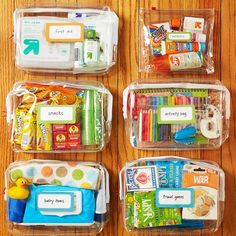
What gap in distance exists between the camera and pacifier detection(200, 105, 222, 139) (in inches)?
47.8

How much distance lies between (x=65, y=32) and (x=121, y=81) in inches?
6.9

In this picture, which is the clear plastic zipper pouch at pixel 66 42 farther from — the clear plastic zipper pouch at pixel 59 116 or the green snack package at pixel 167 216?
the green snack package at pixel 167 216

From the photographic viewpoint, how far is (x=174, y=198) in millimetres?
1204

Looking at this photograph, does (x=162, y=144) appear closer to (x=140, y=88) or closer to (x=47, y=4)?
(x=140, y=88)

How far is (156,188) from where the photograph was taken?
121cm

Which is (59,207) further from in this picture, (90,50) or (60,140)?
(90,50)

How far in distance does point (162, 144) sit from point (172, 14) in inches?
12.1

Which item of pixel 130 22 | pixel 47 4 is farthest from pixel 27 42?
pixel 130 22

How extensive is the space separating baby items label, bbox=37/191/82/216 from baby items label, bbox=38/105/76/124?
0.17m

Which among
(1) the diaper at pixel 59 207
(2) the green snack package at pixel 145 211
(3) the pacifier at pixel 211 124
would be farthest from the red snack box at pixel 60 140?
→ (3) the pacifier at pixel 211 124

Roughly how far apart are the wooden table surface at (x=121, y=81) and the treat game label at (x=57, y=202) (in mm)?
97

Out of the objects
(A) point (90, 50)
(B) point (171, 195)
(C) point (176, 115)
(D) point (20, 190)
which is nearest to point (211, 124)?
(C) point (176, 115)

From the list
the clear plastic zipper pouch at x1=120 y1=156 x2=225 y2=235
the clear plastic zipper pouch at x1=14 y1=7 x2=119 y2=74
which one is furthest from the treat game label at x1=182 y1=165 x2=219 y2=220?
the clear plastic zipper pouch at x1=14 y1=7 x2=119 y2=74

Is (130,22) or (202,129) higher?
(130,22)
